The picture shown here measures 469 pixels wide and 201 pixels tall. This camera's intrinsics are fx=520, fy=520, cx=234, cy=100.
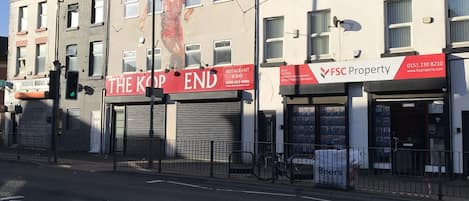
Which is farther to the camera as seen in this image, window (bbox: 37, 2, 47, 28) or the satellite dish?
window (bbox: 37, 2, 47, 28)

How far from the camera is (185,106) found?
77.6ft

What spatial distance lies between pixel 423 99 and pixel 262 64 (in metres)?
6.50

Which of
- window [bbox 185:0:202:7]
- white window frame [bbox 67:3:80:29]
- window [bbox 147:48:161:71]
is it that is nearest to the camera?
window [bbox 185:0:202:7]

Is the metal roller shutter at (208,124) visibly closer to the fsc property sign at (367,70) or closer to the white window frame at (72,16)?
the fsc property sign at (367,70)

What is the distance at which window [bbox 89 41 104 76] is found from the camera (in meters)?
28.0

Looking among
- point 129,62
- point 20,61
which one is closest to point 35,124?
point 20,61

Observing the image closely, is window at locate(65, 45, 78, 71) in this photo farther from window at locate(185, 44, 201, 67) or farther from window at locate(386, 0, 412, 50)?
window at locate(386, 0, 412, 50)

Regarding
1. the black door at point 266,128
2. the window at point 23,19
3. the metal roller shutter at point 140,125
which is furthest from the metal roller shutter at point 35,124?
the black door at point 266,128

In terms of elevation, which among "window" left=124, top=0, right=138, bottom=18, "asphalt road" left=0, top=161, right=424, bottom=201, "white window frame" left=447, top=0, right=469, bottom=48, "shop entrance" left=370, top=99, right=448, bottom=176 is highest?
"window" left=124, top=0, right=138, bottom=18

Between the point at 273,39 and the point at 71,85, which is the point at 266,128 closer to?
the point at 273,39

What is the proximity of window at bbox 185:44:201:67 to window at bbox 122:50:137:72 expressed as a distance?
347 cm

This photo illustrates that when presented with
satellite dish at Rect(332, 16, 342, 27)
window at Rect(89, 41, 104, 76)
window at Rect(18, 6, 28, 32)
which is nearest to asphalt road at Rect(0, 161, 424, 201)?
satellite dish at Rect(332, 16, 342, 27)

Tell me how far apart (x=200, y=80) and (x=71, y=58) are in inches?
412

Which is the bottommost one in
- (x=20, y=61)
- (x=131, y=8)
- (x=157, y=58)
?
(x=157, y=58)
